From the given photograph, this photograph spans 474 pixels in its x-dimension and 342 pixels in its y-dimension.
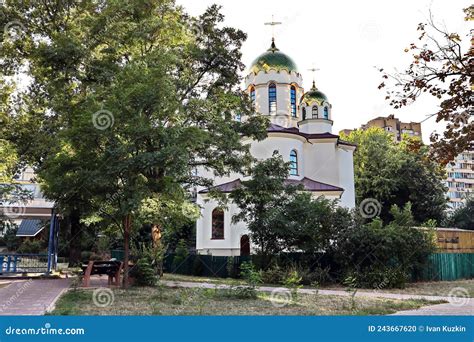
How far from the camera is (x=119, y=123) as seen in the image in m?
14.0

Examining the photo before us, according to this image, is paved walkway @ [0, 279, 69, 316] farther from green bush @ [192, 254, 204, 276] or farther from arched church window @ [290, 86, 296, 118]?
arched church window @ [290, 86, 296, 118]

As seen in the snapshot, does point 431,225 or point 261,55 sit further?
point 261,55

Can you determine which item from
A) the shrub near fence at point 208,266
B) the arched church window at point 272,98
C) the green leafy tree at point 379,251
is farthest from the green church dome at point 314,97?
the green leafy tree at point 379,251

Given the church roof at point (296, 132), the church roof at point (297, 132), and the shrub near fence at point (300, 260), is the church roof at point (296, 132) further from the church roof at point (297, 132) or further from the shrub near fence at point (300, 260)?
the shrub near fence at point (300, 260)

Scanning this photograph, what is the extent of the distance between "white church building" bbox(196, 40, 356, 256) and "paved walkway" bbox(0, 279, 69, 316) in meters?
15.9

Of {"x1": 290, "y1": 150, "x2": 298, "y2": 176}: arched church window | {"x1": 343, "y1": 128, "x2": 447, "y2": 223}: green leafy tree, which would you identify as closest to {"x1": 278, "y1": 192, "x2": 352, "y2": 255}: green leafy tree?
{"x1": 290, "y1": 150, "x2": 298, "y2": 176}: arched church window

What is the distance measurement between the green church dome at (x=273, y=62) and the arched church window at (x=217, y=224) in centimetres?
1381

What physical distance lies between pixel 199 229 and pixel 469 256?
17.6m

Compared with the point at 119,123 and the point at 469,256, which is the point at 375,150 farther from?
the point at 119,123

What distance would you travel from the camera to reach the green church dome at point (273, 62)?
37.3m

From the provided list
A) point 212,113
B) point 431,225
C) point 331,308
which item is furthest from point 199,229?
point 331,308

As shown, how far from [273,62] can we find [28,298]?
29958 millimetres

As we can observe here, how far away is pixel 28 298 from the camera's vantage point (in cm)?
1219

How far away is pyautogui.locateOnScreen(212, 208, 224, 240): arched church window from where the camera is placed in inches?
1206
